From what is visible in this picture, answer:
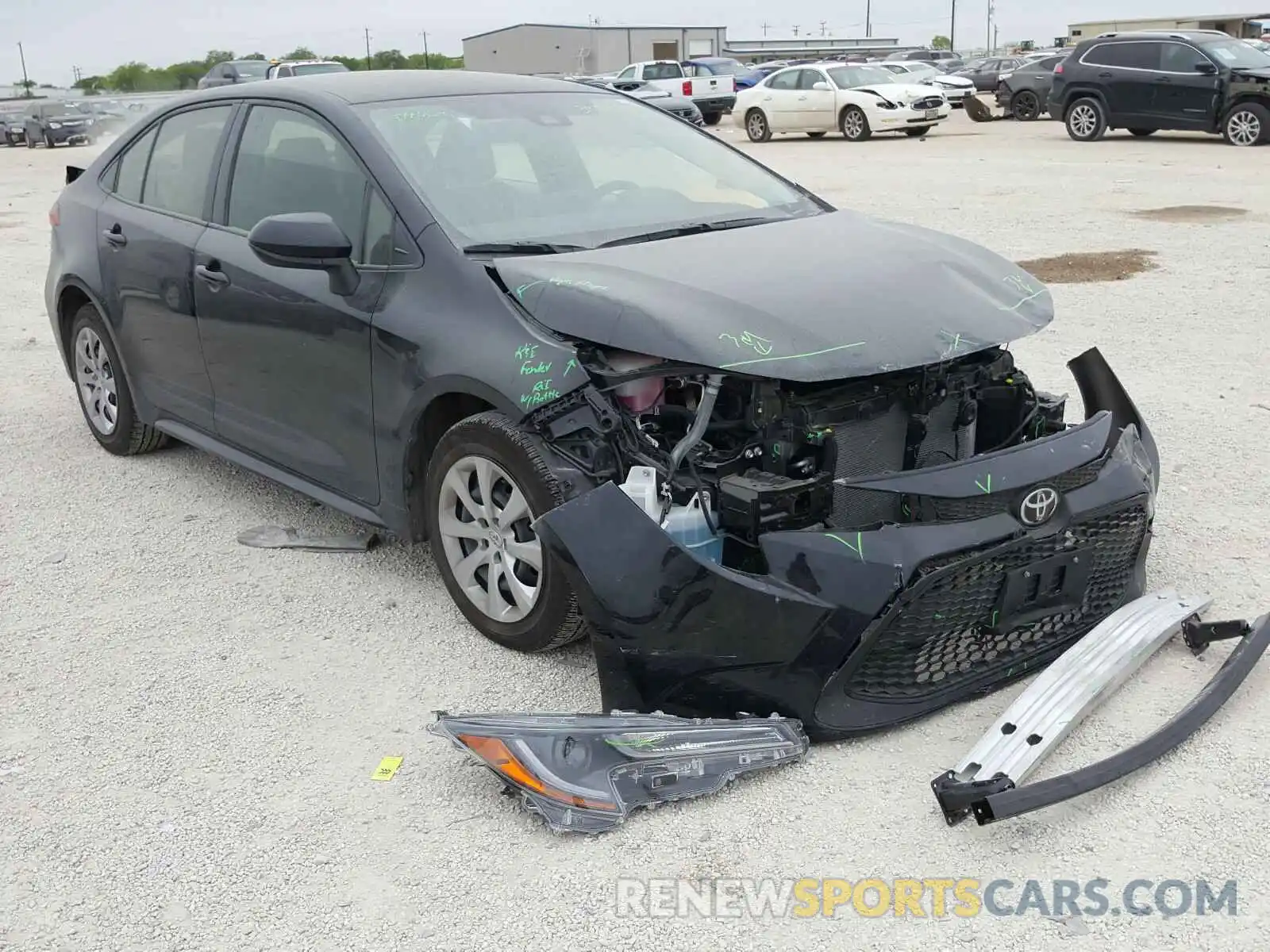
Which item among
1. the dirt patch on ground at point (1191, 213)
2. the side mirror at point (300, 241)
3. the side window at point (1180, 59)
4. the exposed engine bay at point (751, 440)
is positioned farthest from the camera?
the side window at point (1180, 59)

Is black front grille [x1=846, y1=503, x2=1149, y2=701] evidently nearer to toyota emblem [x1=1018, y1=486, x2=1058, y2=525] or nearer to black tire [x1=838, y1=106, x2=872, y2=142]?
toyota emblem [x1=1018, y1=486, x2=1058, y2=525]

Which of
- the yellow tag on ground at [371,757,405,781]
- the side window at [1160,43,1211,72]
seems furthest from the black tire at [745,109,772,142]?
the yellow tag on ground at [371,757,405,781]

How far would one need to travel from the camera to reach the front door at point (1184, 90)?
61.1ft

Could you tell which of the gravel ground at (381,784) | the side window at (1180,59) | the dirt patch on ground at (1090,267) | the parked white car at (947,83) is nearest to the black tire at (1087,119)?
the side window at (1180,59)

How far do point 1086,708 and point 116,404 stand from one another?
464cm

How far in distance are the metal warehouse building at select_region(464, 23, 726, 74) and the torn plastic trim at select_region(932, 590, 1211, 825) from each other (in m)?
61.2

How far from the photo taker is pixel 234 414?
4918mm

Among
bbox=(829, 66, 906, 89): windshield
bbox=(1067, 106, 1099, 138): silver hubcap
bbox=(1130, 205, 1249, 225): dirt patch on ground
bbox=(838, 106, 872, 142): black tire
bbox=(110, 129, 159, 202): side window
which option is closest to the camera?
bbox=(110, 129, 159, 202): side window

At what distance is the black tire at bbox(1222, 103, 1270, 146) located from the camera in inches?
716

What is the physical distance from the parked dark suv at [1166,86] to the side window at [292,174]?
1736 centimetres

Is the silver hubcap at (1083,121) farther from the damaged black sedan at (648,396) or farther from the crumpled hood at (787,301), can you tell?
the crumpled hood at (787,301)

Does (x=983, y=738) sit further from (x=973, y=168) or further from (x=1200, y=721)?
(x=973, y=168)

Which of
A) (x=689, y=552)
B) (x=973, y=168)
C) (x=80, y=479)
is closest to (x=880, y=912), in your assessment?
(x=689, y=552)

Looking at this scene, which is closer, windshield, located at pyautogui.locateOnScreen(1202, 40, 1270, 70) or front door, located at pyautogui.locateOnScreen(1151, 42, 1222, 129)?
windshield, located at pyautogui.locateOnScreen(1202, 40, 1270, 70)
